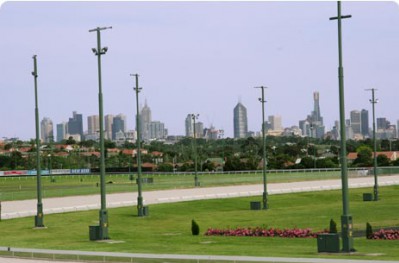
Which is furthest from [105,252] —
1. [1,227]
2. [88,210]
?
[88,210]

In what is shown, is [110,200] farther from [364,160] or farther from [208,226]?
[364,160]

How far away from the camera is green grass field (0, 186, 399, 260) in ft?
109

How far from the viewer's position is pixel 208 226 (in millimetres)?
51219

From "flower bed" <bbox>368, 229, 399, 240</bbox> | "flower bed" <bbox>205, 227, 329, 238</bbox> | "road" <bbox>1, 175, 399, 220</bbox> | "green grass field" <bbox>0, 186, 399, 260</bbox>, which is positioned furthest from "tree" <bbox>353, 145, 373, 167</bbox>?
"flower bed" <bbox>368, 229, 399, 240</bbox>

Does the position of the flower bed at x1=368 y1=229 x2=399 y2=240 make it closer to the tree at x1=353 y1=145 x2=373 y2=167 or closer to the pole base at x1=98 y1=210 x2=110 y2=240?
the pole base at x1=98 y1=210 x2=110 y2=240

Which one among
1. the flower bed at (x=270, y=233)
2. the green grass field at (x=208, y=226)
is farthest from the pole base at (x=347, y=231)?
the flower bed at (x=270, y=233)

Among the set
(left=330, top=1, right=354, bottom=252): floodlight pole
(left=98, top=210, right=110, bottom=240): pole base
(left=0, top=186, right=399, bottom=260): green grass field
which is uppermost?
(left=330, top=1, right=354, bottom=252): floodlight pole

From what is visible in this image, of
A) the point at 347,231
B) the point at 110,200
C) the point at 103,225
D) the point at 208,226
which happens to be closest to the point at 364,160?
the point at 110,200

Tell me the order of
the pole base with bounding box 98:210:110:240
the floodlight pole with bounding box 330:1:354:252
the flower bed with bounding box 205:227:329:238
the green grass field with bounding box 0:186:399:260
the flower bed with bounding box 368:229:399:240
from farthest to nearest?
1. the flower bed with bounding box 205:227:329:238
2. the pole base with bounding box 98:210:110:240
3. the flower bed with bounding box 368:229:399:240
4. the green grass field with bounding box 0:186:399:260
5. the floodlight pole with bounding box 330:1:354:252

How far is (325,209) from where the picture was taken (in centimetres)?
6494

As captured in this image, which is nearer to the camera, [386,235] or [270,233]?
[386,235]

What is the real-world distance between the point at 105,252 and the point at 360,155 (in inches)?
6007

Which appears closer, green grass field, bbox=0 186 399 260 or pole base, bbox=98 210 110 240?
green grass field, bbox=0 186 399 260

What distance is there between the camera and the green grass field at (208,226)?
33375 mm
